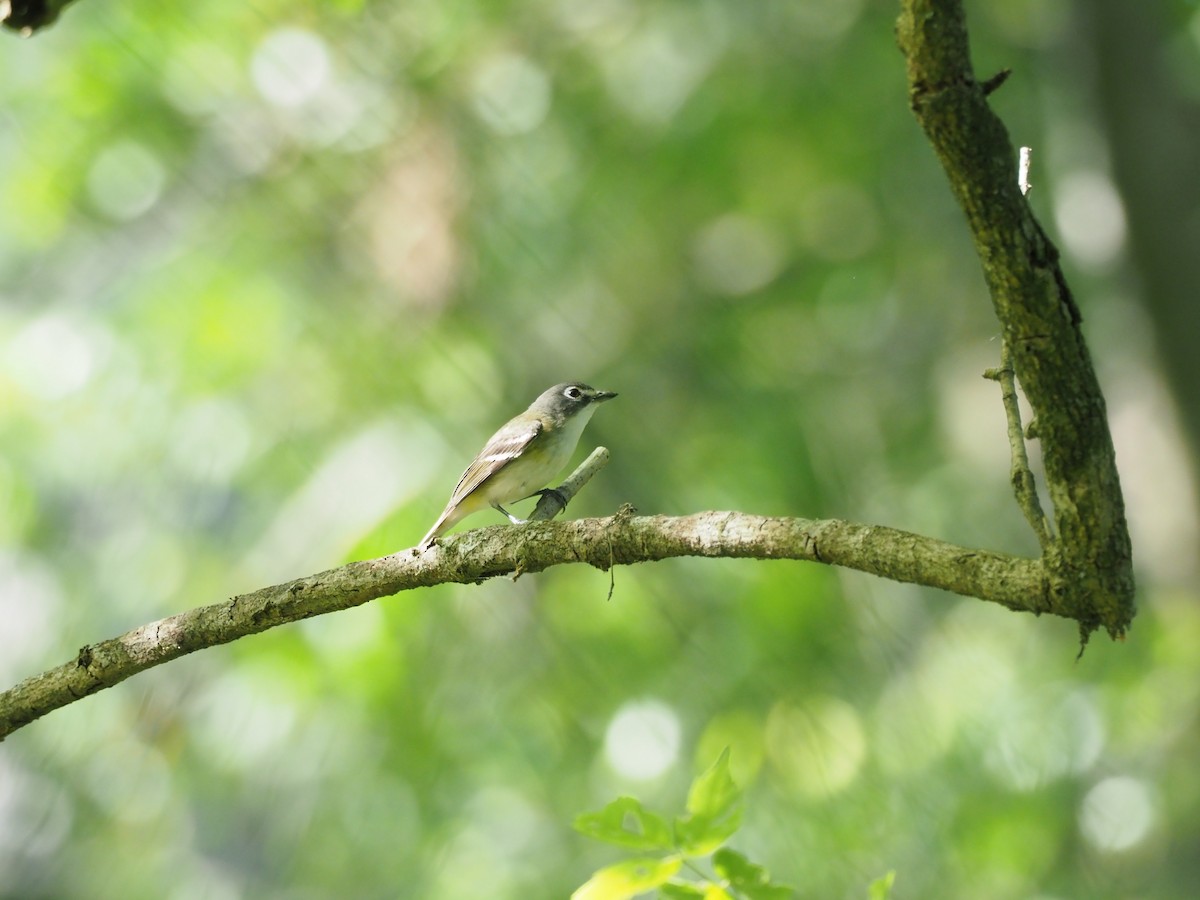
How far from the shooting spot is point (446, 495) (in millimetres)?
6012

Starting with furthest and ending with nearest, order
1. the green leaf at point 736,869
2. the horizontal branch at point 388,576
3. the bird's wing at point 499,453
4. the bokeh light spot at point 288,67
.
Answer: the bokeh light spot at point 288,67 < the bird's wing at point 499,453 < the horizontal branch at point 388,576 < the green leaf at point 736,869

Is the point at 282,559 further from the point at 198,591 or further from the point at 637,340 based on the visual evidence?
the point at 637,340

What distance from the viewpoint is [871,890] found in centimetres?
147

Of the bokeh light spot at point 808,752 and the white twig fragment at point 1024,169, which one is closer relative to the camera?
the white twig fragment at point 1024,169

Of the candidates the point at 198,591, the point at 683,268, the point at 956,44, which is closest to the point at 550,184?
the point at 683,268

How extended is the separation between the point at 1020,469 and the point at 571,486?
5.36ft

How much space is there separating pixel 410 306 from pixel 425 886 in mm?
3354

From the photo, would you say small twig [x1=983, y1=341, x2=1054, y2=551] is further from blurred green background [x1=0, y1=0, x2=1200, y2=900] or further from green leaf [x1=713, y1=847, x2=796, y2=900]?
blurred green background [x1=0, y1=0, x2=1200, y2=900]

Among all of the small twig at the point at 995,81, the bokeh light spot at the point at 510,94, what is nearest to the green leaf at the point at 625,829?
the small twig at the point at 995,81

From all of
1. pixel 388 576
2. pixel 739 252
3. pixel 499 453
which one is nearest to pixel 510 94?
pixel 739 252

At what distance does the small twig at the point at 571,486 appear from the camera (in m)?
3.21

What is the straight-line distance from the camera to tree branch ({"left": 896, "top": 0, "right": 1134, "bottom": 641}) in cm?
134

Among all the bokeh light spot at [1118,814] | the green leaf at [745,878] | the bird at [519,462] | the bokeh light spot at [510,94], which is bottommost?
the bokeh light spot at [1118,814]

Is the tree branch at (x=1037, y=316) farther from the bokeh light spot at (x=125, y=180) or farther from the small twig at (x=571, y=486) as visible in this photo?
the bokeh light spot at (x=125, y=180)
